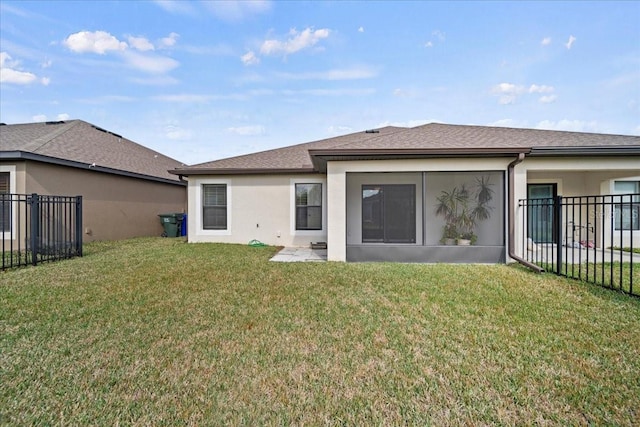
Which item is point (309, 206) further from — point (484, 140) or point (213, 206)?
point (484, 140)

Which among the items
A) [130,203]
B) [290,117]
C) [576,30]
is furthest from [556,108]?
[130,203]

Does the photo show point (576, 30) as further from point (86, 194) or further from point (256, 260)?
point (86, 194)

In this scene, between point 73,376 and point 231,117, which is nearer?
point 73,376

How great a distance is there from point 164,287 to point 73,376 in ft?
8.73

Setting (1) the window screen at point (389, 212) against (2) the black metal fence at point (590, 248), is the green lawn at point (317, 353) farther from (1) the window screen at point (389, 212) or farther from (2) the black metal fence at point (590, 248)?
(1) the window screen at point (389, 212)

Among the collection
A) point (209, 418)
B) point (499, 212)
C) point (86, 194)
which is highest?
point (86, 194)

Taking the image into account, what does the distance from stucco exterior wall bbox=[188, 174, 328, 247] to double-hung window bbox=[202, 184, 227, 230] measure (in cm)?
14

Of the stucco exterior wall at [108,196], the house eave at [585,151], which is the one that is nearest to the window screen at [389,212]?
the house eave at [585,151]

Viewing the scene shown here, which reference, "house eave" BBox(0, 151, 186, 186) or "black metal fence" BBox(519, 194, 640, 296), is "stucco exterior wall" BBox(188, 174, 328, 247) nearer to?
"house eave" BBox(0, 151, 186, 186)

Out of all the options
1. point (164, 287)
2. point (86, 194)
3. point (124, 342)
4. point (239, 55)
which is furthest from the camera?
point (239, 55)

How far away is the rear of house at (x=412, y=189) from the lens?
24.2ft

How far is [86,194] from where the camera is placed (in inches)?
437

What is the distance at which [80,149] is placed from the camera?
11.8 metres

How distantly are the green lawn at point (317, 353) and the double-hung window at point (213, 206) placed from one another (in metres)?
5.57
